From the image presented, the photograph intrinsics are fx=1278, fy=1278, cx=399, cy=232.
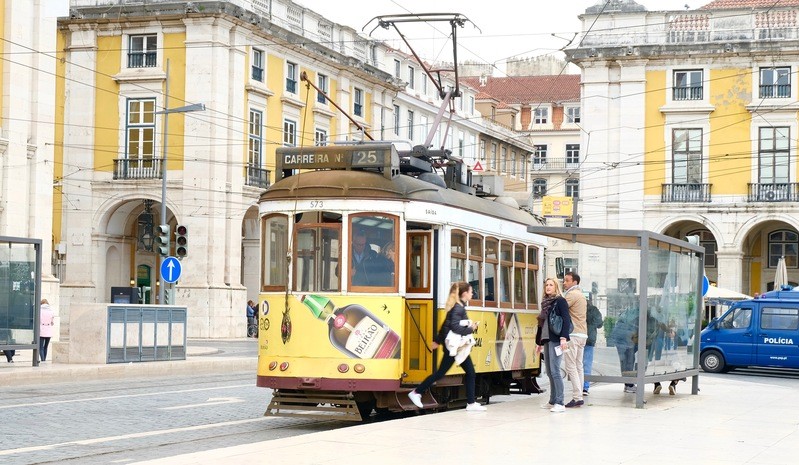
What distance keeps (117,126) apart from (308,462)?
38.3 meters

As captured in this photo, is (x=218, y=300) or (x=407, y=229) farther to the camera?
(x=218, y=300)

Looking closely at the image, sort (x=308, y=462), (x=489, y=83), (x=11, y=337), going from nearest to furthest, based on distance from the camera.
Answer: (x=308, y=462) < (x=11, y=337) < (x=489, y=83)

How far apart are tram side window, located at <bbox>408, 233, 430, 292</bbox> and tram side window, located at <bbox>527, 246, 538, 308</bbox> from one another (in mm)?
3879

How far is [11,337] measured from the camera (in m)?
24.5

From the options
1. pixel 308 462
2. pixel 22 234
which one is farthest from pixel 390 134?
pixel 308 462

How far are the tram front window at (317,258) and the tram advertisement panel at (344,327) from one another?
142 mm

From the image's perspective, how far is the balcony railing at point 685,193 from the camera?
5116 cm

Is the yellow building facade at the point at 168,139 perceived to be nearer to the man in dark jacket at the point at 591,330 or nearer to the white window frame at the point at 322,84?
the white window frame at the point at 322,84

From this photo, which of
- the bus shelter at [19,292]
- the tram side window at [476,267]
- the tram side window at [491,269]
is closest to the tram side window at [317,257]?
the tram side window at [476,267]

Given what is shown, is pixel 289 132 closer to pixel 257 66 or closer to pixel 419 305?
pixel 257 66

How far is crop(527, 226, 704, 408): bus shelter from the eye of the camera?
54.0ft

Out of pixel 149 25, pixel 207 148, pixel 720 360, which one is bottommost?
pixel 720 360

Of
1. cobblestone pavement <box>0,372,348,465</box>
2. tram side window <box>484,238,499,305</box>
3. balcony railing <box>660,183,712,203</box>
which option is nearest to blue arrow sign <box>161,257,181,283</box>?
cobblestone pavement <box>0,372,348,465</box>

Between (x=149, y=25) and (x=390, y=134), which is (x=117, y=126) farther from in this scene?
(x=390, y=134)
